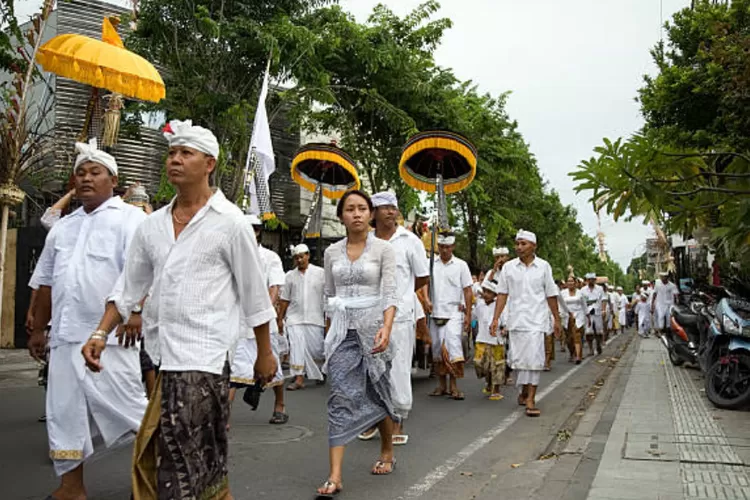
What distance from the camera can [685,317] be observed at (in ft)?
41.2

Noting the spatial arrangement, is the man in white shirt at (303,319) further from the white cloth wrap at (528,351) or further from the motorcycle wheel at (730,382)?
the motorcycle wheel at (730,382)

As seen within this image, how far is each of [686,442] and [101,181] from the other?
16.4 ft

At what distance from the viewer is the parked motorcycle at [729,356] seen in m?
8.28

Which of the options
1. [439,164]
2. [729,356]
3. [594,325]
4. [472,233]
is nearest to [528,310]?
[729,356]

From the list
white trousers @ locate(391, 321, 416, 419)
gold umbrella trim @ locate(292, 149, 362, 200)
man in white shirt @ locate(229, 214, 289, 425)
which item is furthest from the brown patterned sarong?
gold umbrella trim @ locate(292, 149, 362, 200)

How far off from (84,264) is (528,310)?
565 cm

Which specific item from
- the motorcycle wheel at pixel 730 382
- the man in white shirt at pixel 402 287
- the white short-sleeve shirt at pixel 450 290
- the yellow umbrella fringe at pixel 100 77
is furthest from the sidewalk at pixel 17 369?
the motorcycle wheel at pixel 730 382

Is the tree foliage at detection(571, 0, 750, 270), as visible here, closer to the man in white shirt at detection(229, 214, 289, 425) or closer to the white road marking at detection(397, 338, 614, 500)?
the white road marking at detection(397, 338, 614, 500)

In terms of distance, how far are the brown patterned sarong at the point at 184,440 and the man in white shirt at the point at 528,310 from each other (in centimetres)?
576

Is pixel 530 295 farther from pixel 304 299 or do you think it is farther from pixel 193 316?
pixel 193 316

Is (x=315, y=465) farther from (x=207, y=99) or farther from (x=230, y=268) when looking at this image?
(x=207, y=99)

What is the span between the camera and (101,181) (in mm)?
4691

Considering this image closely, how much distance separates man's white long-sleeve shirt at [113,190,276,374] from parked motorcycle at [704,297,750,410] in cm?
650

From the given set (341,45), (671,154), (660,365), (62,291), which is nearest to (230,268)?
(62,291)
